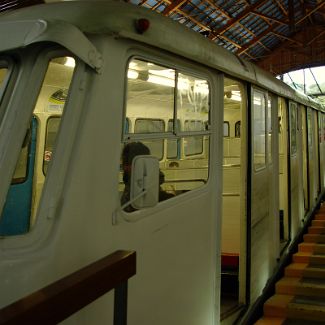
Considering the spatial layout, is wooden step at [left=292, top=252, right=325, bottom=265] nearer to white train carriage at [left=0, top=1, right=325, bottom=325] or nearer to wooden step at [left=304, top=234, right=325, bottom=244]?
wooden step at [left=304, top=234, right=325, bottom=244]

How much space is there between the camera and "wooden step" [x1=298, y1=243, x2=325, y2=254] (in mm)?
5766

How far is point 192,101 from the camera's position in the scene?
2680mm

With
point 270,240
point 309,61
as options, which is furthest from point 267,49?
point 270,240

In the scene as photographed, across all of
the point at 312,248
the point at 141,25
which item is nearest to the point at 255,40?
the point at 312,248

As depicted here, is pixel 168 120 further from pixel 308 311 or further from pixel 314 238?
pixel 314 238

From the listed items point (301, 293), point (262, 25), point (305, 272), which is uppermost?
point (262, 25)

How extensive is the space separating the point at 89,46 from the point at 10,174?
65 centimetres

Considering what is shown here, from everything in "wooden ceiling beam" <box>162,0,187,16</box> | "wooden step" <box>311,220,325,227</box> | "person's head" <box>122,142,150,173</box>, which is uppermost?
"wooden ceiling beam" <box>162,0,187,16</box>

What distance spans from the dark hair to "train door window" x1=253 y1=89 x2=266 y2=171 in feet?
6.24

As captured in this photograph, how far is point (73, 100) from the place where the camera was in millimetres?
1769

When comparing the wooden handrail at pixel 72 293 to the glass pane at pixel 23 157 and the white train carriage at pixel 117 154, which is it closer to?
the white train carriage at pixel 117 154

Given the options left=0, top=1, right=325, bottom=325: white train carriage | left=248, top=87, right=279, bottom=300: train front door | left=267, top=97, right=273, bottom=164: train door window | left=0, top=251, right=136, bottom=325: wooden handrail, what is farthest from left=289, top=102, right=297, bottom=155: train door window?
left=0, top=251, right=136, bottom=325: wooden handrail

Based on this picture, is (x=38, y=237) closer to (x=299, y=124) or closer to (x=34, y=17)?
(x=34, y=17)

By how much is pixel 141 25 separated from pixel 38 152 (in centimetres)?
114
